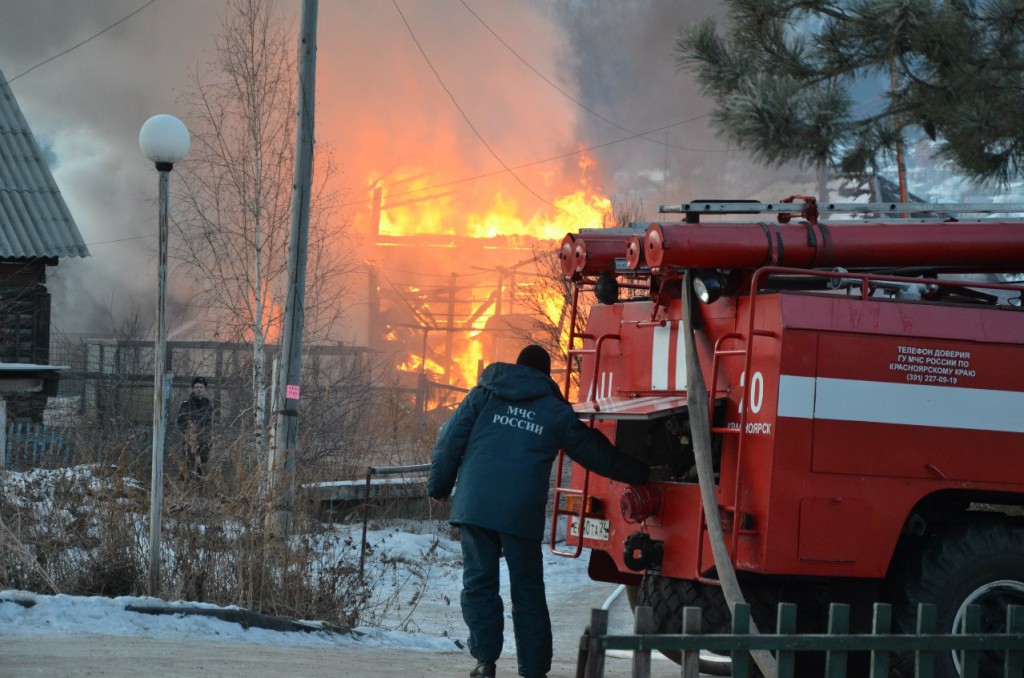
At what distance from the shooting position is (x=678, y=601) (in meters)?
7.27

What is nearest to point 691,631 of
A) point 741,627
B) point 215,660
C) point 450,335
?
point 741,627

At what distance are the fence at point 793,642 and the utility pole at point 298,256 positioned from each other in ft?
23.0

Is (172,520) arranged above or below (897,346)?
below

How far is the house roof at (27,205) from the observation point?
21.7m

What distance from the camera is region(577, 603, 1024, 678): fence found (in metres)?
4.84

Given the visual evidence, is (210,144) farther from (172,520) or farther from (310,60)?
(172,520)

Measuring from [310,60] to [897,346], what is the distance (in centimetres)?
815

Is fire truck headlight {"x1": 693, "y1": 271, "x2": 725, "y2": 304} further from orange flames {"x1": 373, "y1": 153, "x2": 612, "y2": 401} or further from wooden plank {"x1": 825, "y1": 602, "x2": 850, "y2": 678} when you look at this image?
orange flames {"x1": 373, "y1": 153, "x2": 612, "y2": 401}

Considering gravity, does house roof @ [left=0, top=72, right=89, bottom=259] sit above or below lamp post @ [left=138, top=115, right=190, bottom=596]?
above

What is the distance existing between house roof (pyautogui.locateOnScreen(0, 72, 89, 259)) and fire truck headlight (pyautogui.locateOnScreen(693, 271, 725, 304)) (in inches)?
673

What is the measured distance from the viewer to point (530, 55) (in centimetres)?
5644

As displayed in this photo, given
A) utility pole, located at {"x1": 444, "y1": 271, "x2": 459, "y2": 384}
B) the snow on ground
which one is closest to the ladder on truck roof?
the snow on ground

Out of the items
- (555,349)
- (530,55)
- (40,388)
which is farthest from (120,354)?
(530,55)

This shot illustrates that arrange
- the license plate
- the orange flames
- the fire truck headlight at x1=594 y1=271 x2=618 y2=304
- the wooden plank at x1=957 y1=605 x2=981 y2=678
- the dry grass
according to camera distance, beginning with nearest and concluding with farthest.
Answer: the wooden plank at x1=957 y1=605 x2=981 y2=678 → the license plate → the fire truck headlight at x1=594 y1=271 x2=618 y2=304 → the dry grass → the orange flames
